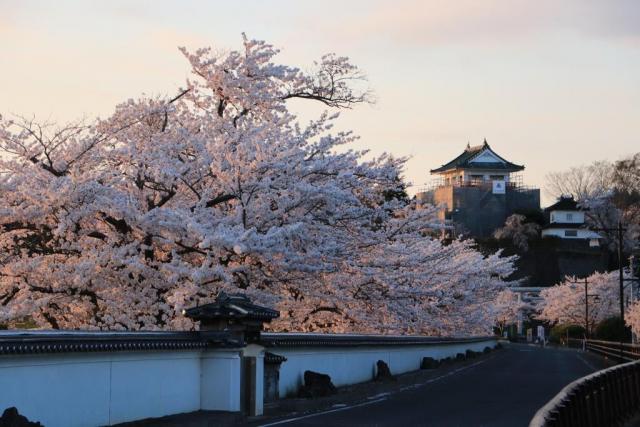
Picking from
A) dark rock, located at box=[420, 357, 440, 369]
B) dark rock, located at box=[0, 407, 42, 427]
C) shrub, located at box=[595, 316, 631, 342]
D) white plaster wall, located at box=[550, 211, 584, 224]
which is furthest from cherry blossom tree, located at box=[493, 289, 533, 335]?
dark rock, located at box=[0, 407, 42, 427]

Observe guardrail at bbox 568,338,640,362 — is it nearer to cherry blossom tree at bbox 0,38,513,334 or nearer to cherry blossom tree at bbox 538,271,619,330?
cherry blossom tree at bbox 0,38,513,334

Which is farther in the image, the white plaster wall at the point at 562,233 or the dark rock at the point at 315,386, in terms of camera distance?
the white plaster wall at the point at 562,233

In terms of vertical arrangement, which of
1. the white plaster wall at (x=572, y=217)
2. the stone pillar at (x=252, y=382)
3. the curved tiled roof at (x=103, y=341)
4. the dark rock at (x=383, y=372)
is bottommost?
the dark rock at (x=383, y=372)

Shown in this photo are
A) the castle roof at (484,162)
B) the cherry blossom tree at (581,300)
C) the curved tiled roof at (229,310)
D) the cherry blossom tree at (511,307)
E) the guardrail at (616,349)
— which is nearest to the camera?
the curved tiled roof at (229,310)

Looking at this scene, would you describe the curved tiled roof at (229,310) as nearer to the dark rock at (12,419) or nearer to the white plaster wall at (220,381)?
the white plaster wall at (220,381)

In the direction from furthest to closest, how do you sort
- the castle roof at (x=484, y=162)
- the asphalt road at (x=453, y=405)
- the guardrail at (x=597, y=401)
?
the castle roof at (x=484, y=162), the asphalt road at (x=453, y=405), the guardrail at (x=597, y=401)

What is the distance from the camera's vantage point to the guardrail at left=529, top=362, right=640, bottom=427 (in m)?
7.99

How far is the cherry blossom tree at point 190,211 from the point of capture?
63.2 feet

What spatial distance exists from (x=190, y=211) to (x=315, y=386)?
16.9 ft

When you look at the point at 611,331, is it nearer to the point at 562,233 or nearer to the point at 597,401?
the point at 597,401

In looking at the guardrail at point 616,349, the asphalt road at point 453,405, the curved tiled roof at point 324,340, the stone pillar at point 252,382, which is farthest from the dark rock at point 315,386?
the guardrail at point 616,349

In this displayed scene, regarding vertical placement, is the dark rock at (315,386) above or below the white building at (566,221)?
below

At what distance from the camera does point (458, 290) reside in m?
39.0

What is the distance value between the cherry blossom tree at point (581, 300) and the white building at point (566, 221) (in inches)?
493
